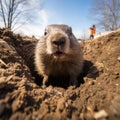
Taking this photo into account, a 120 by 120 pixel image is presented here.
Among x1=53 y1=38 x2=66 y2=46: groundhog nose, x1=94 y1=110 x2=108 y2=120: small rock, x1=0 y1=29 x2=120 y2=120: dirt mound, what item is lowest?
x1=94 y1=110 x2=108 y2=120: small rock

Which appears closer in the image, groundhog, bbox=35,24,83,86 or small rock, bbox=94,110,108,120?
small rock, bbox=94,110,108,120

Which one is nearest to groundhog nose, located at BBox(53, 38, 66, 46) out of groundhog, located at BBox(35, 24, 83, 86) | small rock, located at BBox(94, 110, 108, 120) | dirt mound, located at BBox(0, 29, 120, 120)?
groundhog, located at BBox(35, 24, 83, 86)

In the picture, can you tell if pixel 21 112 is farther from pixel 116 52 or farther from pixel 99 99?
pixel 116 52

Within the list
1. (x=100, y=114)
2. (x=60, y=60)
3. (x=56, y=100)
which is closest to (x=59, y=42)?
(x=60, y=60)

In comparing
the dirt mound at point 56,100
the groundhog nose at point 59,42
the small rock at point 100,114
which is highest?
the groundhog nose at point 59,42

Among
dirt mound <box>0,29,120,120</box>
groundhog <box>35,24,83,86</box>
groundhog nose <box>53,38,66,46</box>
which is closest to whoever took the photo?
dirt mound <box>0,29,120,120</box>

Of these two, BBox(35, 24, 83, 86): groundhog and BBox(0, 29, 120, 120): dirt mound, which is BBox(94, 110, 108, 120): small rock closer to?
BBox(0, 29, 120, 120): dirt mound

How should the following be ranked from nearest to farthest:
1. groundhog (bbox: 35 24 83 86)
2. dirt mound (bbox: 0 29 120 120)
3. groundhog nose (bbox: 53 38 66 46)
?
dirt mound (bbox: 0 29 120 120) < groundhog nose (bbox: 53 38 66 46) < groundhog (bbox: 35 24 83 86)

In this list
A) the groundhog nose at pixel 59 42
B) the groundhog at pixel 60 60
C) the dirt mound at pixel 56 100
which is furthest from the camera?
the groundhog at pixel 60 60

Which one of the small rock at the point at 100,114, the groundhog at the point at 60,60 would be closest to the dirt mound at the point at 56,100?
the small rock at the point at 100,114

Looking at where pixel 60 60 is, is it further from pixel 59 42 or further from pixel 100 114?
pixel 100 114

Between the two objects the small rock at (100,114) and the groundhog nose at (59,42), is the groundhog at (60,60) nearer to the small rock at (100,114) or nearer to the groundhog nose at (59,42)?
the groundhog nose at (59,42)

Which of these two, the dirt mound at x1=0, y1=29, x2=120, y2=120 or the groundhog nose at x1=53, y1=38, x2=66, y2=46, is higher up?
the groundhog nose at x1=53, y1=38, x2=66, y2=46

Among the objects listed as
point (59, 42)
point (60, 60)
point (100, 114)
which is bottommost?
point (100, 114)
